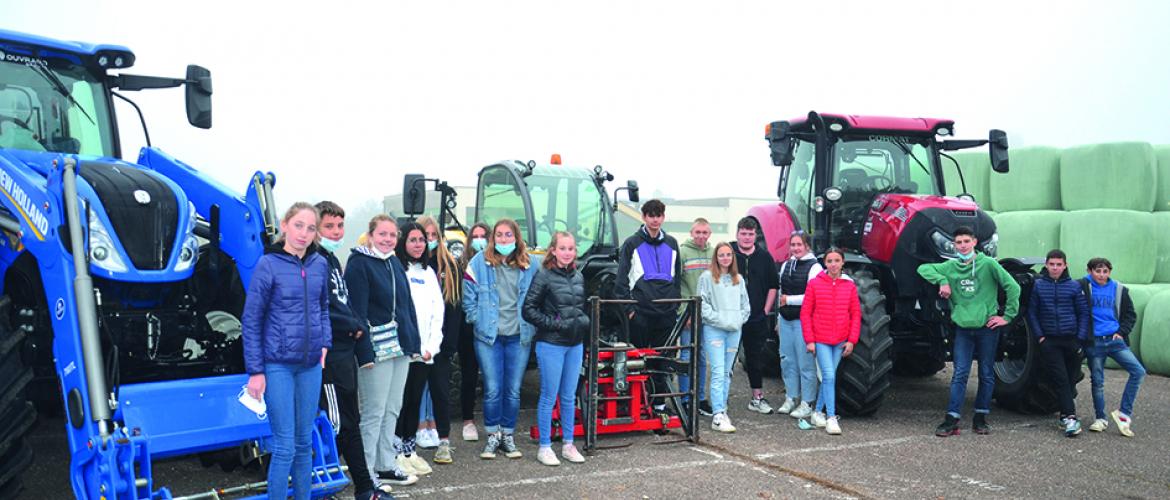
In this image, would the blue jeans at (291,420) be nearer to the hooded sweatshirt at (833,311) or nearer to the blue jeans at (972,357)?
the hooded sweatshirt at (833,311)

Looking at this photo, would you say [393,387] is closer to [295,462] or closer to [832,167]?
[295,462]

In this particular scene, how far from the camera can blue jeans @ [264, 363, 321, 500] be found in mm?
4715

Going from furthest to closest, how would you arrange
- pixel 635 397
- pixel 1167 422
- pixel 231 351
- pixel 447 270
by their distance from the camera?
pixel 1167 422 → pixel 635 397 → pixel 447 270 → pixel 231 351

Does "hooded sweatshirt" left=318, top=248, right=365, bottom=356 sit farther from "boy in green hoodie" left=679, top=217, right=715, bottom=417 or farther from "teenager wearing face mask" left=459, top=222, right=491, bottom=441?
"boy in green hoodie" left=679, top=217, right=715, bottom=417

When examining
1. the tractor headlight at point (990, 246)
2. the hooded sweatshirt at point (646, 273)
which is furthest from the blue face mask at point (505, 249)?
the tractor headlight at point (990, 246)

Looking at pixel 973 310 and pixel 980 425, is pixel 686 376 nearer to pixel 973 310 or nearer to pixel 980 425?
pixel 973 310

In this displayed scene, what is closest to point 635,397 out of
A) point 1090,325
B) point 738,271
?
point 738,271

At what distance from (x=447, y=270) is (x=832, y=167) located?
4507 millimetres

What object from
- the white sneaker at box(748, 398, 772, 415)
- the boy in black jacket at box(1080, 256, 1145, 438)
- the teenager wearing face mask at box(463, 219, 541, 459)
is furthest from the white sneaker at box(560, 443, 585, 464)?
the boy in black jacket at box(1080, 256, 1145, 438)

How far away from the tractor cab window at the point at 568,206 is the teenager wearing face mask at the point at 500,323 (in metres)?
2.73

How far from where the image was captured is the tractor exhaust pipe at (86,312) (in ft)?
14.7

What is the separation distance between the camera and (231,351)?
5.60m

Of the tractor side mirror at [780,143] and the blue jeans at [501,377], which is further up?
the tractor side mirror at [780,143]

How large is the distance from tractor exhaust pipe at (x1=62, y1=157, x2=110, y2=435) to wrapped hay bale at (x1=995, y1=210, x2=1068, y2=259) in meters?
11.1
